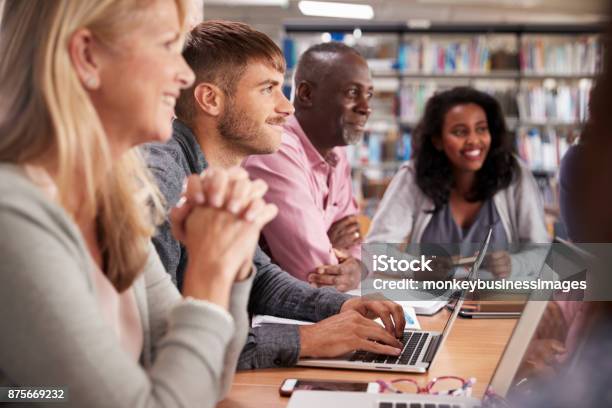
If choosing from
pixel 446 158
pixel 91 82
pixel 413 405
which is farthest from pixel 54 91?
pixel 446 158

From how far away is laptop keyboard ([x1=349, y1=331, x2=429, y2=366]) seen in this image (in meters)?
1.30

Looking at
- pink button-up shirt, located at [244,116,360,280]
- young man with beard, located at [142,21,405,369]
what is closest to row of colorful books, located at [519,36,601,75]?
pink button-up shirt, located at [244,116,360,280]

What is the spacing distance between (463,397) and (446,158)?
190 centimetres

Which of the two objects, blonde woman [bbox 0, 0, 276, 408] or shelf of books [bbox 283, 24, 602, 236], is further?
shelf of books [bbox 283, 24, 602, 236]

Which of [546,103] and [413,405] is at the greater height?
[546,103]

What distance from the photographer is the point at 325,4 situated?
593 centimetres

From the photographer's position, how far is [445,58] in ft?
20.3

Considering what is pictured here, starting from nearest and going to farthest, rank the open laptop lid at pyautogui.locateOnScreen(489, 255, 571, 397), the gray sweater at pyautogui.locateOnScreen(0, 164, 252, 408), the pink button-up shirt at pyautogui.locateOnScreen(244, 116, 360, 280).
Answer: the gray sweater at pyautogui.locateOnScreen(0, 164, 252, 408)
the open laptop lid at pyautogui.locateOnScreen(489, 255, 571, 397)
the pink button-up shirt at pyautogui.locateOnScreen(244, 116, 360, 280)

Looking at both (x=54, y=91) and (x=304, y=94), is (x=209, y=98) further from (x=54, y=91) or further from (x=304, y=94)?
(x=304, y=94)

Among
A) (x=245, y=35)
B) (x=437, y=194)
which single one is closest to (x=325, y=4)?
(x=437, y=194)

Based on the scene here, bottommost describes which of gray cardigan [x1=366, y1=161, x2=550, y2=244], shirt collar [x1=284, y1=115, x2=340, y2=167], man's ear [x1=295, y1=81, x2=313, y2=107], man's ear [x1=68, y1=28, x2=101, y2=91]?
gray cardigan [x1=366, y1=161, x2=550, y2=244]

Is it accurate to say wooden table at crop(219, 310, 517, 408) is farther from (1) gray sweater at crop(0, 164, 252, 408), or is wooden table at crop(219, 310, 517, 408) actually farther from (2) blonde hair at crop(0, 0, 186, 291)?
(2) blonde hair at crop(0, 0, 186, 291)

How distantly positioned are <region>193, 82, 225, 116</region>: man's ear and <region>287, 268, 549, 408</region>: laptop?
2.63ft

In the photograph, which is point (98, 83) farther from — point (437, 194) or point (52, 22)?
point (437, 194)
